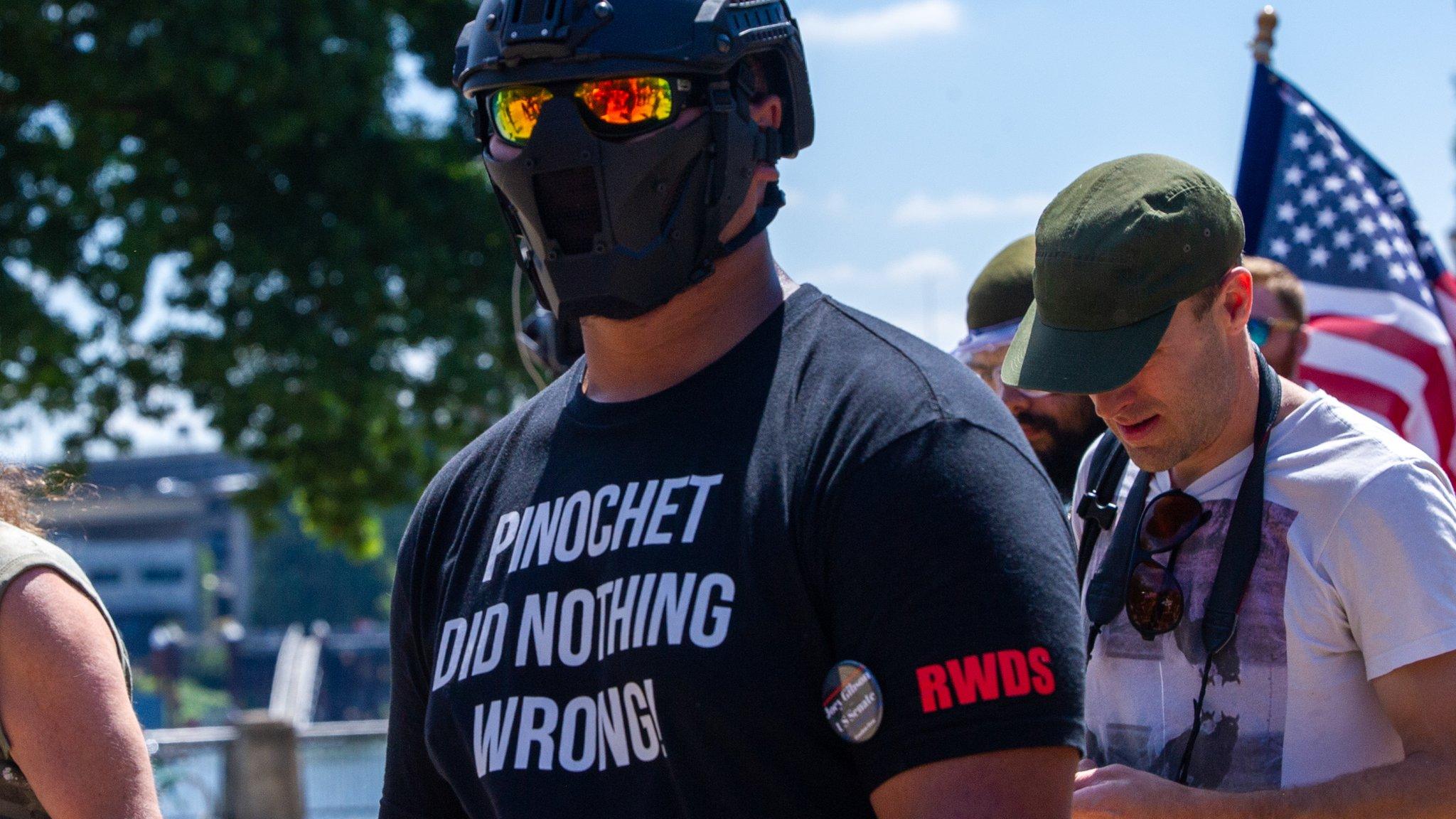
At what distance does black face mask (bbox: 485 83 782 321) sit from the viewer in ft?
5.95

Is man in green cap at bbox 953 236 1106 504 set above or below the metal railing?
above

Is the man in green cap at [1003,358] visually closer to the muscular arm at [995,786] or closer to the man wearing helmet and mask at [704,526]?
the man wearing helmet and mask at [704,526]

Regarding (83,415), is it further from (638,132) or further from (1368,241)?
(638,132)

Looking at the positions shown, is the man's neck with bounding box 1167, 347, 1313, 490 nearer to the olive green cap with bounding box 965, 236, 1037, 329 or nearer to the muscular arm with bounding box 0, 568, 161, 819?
the olive green cap with bounding box 965, 236, 1037, 329

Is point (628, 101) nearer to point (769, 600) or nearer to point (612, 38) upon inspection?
point (612, 38)

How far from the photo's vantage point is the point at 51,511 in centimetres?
318

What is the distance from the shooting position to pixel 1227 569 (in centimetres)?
221

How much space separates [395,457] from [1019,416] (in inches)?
451

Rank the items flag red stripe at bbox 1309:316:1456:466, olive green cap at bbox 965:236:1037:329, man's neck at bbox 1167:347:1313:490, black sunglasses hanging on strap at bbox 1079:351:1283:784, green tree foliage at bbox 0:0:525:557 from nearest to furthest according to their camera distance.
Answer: black sunglasses hanging on strap at bbox 1079:351:1283:784 → man's neck at bbox 1167:347:1313:490 → olive green cap at bbox 965:236:1037:329 → flag red stripe at bbox 1309:316:1456:466 → green tree foliage at bbox 0:0:525:557

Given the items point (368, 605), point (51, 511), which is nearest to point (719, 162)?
point (51, 511)

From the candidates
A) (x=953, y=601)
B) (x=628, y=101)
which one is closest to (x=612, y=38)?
(x=628, y=101)

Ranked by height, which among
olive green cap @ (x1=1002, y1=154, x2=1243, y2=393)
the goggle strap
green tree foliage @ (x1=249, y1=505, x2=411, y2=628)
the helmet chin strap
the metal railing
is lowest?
green tree foliage @ (x1=249, y1=505, x2=411, y2=628)

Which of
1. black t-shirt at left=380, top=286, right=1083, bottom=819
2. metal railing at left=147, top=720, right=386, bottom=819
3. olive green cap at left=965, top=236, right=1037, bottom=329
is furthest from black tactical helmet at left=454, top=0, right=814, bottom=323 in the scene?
metal railing at left=147, top=720, right=386, bottom=819

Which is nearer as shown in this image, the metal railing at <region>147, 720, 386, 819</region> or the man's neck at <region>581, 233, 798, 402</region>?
the man's neck at <region>581, 233, 798, 402</region>
